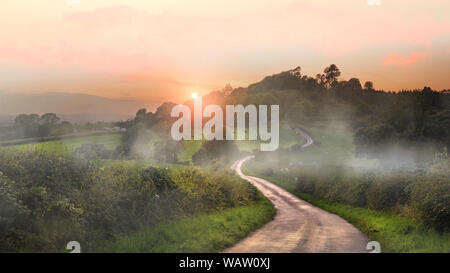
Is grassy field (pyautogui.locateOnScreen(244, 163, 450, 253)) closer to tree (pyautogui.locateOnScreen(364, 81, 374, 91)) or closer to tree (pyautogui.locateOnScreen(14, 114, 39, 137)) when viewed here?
tree (pyautogui.locateOnScreen(14, 114, 39, 137))

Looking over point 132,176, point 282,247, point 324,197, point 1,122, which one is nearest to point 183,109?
point 324,197

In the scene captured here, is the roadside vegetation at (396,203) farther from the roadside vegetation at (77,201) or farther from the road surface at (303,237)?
the roadside vegetation at (77,201)

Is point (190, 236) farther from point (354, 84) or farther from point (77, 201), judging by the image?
point (354, 84)

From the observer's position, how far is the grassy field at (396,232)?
19922 millimetres

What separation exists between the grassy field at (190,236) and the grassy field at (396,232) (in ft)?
26.9

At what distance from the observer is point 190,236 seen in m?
20.8

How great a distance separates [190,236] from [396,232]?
12781 mm

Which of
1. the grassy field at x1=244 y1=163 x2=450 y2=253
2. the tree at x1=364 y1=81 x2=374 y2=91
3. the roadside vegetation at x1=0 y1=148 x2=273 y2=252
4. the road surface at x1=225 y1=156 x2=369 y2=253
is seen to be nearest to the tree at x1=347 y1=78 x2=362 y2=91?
the tree at x1=364 y1=81 x2=374 y2=91

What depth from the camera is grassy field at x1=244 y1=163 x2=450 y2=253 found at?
784 inches

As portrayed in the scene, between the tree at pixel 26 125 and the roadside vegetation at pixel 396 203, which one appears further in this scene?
the tree at pixel 26 125

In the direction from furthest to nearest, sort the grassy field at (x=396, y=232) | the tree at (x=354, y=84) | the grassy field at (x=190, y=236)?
1. the tree at (x=354, y=84)
2. the grassy field at (x=396, y=232)
3. the grassy field at (x=190, y=236)

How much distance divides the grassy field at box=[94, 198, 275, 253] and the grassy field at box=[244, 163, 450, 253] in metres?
8.21

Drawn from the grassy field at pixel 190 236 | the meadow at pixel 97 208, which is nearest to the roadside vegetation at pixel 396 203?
→ the grassy field at pixel 190 236
